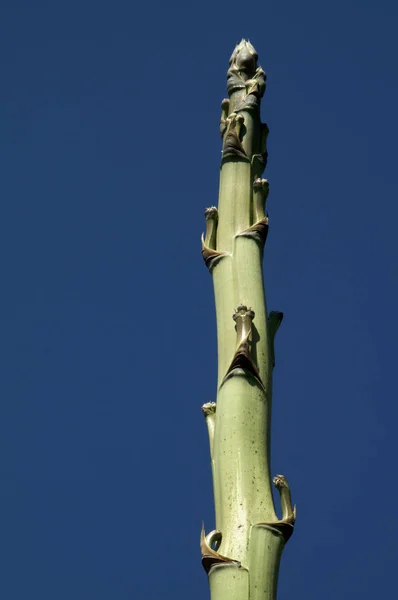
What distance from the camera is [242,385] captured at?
17.2 feet

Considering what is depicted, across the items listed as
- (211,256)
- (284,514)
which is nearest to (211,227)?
(211,256)

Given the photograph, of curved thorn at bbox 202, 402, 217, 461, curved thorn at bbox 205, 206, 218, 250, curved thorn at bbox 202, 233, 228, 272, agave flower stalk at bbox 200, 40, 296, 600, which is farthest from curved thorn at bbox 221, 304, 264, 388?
curved thorn at bbox 205, 206, 218, 250

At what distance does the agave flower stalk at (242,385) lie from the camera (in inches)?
183

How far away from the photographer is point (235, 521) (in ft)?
15.7

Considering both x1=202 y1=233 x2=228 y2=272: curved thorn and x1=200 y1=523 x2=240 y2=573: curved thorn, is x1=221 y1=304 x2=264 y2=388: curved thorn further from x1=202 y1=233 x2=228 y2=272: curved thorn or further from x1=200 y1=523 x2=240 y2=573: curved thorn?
x1=200 y1=523 x2=240 y2=573: curved thorn

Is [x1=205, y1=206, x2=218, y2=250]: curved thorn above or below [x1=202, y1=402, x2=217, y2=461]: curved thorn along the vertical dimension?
above

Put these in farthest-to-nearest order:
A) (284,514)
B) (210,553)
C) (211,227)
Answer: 1. (211,227)
2. (284,514)
3. (210,553)

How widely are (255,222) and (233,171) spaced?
1.54 ft

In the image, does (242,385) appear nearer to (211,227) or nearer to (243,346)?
(243,346)

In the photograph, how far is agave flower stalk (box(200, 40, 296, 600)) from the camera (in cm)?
464

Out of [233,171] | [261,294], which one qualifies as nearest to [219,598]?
[261,294]

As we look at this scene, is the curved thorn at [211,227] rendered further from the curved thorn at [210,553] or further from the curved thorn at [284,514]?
the curved thorn at [210,553]

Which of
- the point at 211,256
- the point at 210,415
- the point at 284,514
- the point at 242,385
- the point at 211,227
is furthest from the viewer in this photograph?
the point at 211,227

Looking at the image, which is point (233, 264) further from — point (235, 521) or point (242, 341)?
point (235, 521)
